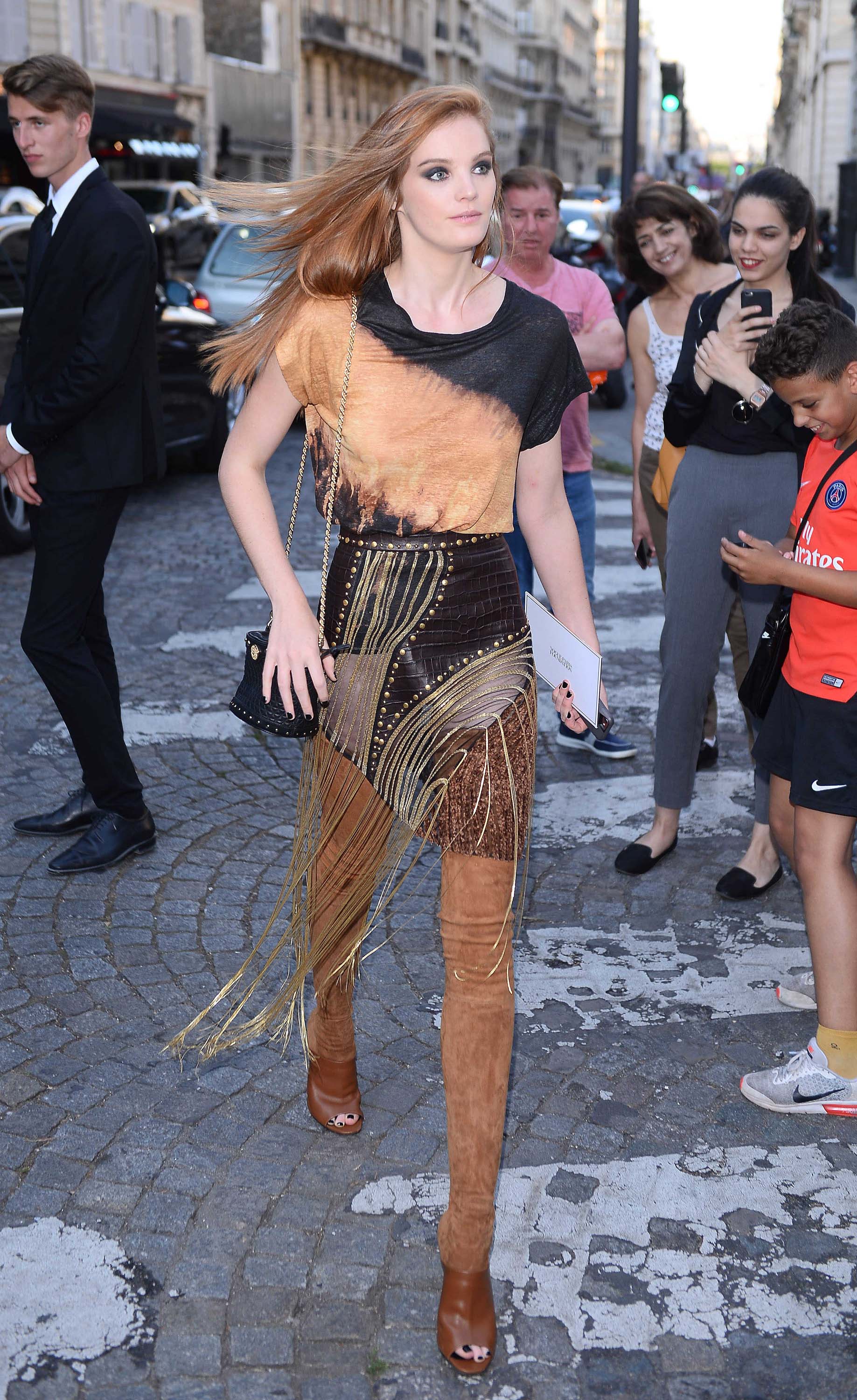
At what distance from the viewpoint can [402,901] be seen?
4.16 meters

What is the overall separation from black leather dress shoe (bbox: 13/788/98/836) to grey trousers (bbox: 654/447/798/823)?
1.70 metres

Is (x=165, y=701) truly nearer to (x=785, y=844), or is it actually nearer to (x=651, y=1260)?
(x=785, y=844)

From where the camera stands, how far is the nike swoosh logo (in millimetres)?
3111

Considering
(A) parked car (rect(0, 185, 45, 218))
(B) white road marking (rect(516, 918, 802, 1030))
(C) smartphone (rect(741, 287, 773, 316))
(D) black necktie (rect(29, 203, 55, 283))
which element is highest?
(A) parked car (rect(0, 185, 45, 218))

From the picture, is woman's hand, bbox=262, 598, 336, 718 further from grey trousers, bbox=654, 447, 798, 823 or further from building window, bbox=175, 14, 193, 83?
building window, bbox=175, 14, 193, 83

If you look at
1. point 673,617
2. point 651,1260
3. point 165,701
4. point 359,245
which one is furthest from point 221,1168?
point 165,701

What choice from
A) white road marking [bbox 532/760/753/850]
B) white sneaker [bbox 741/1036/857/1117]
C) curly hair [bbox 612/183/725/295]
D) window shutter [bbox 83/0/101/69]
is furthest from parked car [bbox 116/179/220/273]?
white sneaker [bbox 741/1036/857/1117]

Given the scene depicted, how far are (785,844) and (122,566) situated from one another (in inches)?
212

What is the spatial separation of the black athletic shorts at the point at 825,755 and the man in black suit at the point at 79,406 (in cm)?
205

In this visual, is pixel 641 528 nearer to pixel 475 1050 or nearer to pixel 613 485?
pixel 475 1050

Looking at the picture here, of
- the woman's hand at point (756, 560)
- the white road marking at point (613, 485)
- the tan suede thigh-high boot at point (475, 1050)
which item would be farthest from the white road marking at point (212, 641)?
the tan suede thigh-high boot at point (475, 1050)

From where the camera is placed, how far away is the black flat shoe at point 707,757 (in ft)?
17.3

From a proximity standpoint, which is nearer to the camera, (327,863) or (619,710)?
(327,863)

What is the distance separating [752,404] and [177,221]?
17255 mm
